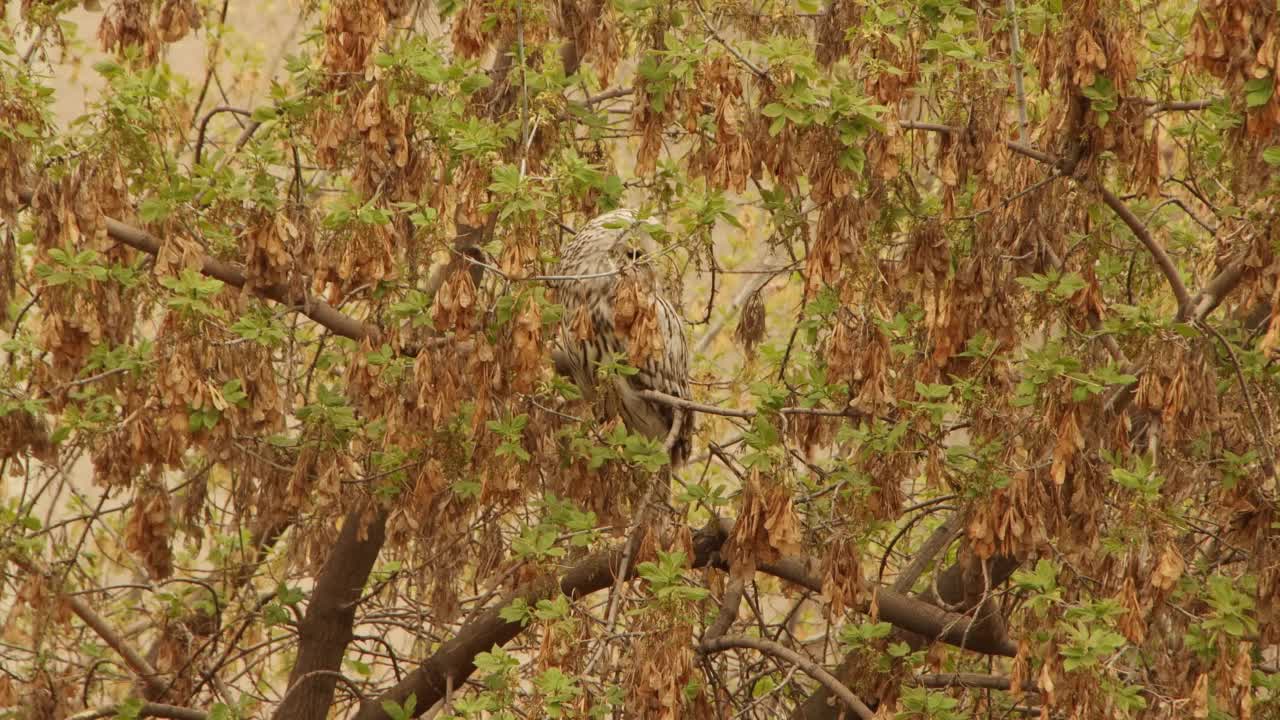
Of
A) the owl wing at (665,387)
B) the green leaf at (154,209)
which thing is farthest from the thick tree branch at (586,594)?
the green leaf at (154,209)

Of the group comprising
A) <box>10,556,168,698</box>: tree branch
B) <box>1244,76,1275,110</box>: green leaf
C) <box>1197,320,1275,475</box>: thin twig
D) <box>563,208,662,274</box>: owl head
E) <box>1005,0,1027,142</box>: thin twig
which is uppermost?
<box>563,208,662,274</box>: owl head

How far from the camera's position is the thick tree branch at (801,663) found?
435 centimetres

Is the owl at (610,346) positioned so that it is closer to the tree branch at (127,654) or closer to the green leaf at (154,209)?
the green leaf at (154,209)

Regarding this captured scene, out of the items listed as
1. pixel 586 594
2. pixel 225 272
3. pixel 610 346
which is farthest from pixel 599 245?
pixel 225 272

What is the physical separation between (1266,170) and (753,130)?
1.22m

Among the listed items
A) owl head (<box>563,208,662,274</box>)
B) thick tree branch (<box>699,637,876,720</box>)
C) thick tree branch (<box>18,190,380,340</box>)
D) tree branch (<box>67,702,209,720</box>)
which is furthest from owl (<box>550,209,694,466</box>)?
tree branch (<box>67,702,209,720</box>)

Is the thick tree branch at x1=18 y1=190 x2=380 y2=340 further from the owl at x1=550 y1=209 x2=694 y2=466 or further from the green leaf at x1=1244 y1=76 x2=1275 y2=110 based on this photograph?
the green leaf at x1=1244 y1=76 x2=1275 y2=110

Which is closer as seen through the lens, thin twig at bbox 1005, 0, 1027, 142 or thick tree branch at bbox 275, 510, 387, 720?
thin twig at bbox 1005, 0, 1027, 142

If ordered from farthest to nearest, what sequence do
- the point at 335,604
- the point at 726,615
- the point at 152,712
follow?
1. the point at 335,604
2. the point at 152,712
3. the point at 726,615

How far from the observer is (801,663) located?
446 cm

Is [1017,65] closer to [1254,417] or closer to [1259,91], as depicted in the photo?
[1259,91]

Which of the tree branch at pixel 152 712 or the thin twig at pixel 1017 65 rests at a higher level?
the thin twig at pixel 1017 65

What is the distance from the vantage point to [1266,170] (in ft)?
12.9

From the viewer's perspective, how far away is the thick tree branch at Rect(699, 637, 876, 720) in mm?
4348
